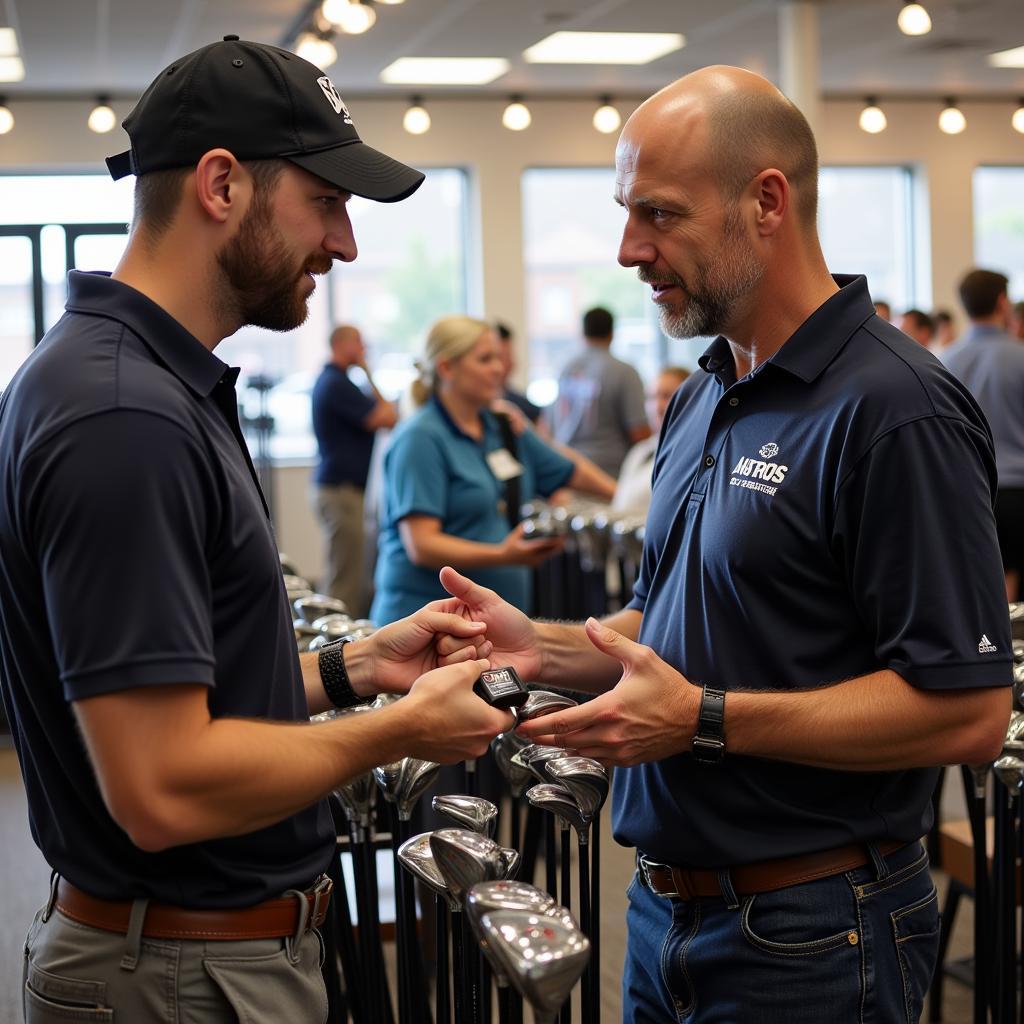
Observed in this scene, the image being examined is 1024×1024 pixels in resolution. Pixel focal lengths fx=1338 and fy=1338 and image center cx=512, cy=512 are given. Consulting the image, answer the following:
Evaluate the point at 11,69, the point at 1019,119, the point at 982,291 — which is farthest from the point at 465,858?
the point at 1019,119

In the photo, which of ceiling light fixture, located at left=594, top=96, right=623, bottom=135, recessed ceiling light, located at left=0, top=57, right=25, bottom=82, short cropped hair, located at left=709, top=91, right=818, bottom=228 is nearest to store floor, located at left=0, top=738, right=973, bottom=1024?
short cropped hair, located at left=709, top=91, right=818, bottom=228

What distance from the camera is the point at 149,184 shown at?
1443 millimetres

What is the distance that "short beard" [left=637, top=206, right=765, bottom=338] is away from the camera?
1.76 metres

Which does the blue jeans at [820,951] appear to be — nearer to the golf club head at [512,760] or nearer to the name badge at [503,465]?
the golf club head at [512,760]

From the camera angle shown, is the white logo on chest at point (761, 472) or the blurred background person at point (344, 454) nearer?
the white logo on chest at point (761, 472)

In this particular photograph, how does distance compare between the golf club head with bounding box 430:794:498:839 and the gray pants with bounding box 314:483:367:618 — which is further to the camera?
the gray pants with bounding box 314:483:367:618

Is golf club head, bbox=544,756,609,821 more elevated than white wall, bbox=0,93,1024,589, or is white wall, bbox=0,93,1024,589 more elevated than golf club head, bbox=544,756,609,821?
white wall, bbox=0,93,1024,589

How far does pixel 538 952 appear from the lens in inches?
49.8

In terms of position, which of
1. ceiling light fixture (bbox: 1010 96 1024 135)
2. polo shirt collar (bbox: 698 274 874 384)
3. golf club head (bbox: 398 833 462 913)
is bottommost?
golf club head (bbox: 398 833 462 913)

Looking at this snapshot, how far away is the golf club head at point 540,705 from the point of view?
1748 mm

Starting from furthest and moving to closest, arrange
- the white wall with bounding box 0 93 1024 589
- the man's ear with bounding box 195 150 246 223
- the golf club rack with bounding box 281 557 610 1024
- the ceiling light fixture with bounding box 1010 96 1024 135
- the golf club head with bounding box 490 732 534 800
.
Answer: the ceiling light fixture with bounding box 1010 96 1024 135, the white wall with bounding box 0 93 1024 589, the golf club head with bounding box 490 732 534 800, the man's ear with bounding box 195 150 246 223, the golf club rack with bounding box 281 557 610 1024

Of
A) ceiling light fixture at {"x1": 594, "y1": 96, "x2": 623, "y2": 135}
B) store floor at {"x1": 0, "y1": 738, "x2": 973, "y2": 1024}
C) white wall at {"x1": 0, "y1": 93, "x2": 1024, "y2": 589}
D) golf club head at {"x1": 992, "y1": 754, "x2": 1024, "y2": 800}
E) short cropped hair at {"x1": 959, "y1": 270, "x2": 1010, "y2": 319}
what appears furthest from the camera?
white wall at {"x1": 0, "y1": 93, "x2": 1024, "y2": 589}

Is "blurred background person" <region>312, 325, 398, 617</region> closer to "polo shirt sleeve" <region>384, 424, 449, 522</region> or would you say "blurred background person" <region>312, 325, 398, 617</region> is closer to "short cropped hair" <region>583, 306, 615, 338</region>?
"short cropped hair" <region>583, 306, 615, 338</region>

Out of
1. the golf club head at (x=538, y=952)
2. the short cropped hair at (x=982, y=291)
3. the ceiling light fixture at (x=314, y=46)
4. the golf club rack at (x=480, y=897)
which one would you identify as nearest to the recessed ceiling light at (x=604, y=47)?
the ceiling light fixture at (x=314, y=46)
